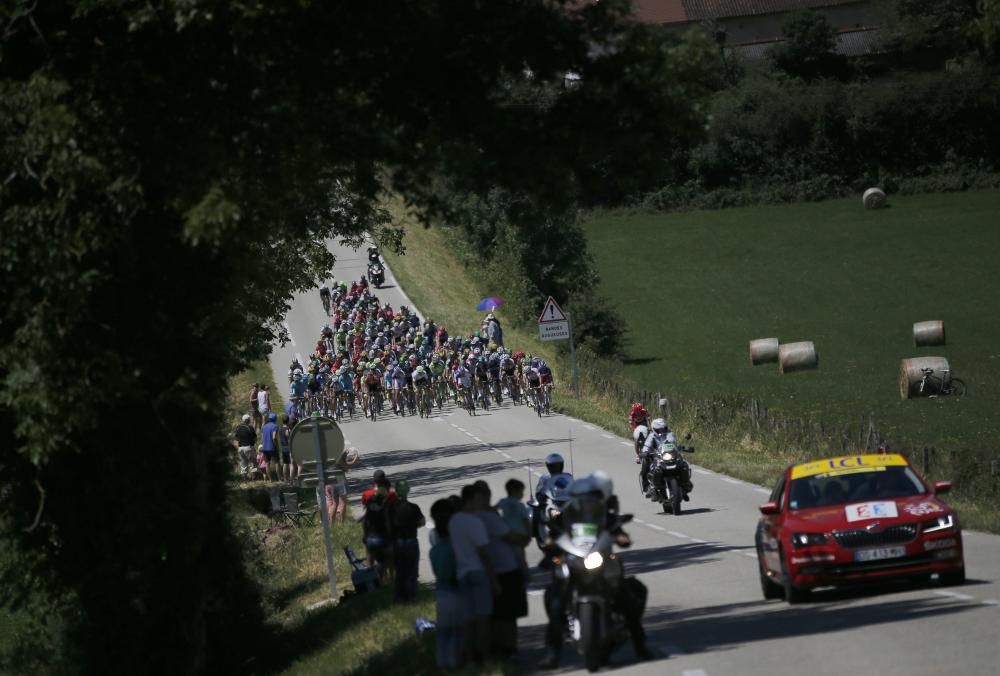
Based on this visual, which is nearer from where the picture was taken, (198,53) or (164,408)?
(198,53)

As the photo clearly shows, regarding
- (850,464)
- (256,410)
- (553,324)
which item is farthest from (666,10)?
(850,464)

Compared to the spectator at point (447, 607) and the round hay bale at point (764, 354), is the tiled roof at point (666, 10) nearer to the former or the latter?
the round hay bale at point (764, 354)

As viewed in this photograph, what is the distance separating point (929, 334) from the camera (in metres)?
53.0

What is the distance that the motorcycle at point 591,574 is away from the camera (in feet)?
38.1

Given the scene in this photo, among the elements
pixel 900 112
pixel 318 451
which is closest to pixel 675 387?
pixel 318 451

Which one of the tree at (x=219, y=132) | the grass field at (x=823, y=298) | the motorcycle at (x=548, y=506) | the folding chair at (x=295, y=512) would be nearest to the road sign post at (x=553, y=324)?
the grass field at (x=823, y=298)

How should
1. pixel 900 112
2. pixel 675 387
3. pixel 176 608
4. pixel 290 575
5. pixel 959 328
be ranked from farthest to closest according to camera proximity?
pixel 900 112 < pixel 959 328 < pixel 675 387 < pixel 290 575 < pixel 176 608

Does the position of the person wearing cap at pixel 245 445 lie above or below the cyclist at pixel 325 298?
below

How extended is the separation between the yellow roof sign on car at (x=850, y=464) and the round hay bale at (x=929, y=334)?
127ft

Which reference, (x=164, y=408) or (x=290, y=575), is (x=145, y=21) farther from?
(x=290, y=575)

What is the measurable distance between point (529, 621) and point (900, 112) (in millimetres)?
81853

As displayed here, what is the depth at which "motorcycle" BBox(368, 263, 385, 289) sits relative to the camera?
75250 mm

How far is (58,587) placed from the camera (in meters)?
17.8

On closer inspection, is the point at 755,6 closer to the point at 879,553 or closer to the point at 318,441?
the point at 318,441
